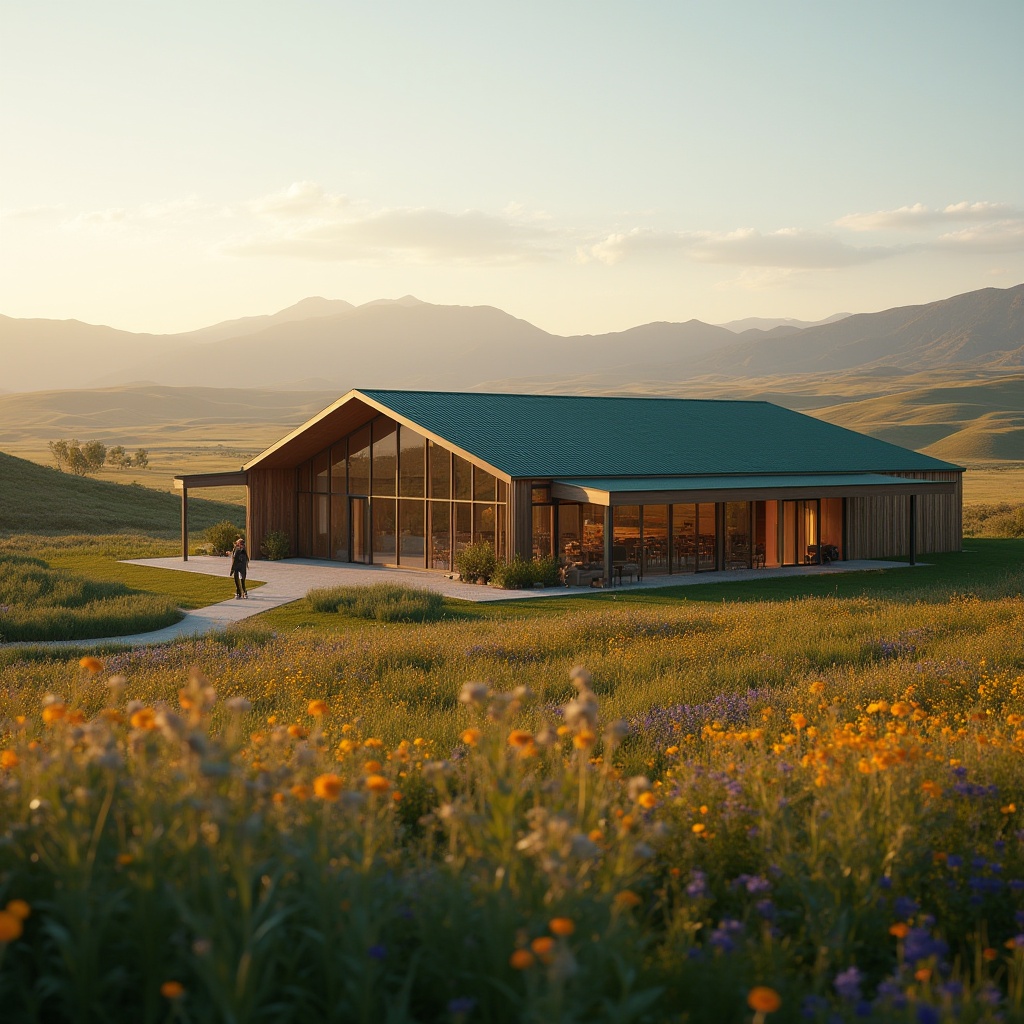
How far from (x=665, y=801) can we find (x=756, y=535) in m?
25.7

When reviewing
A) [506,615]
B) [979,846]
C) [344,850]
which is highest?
[344,850]

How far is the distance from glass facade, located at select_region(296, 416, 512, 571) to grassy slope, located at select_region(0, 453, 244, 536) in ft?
45.9

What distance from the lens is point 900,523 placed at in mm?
33344

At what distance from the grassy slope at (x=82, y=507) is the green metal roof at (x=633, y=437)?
62.2 feet

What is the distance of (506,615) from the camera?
21422 mm

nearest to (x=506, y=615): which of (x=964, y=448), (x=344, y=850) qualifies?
(x=344, y=850)

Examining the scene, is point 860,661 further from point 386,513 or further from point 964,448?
point 964,448

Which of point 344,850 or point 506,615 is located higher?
point 344,850

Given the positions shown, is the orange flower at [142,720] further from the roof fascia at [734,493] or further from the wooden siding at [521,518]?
the wooden siding at [521,518]

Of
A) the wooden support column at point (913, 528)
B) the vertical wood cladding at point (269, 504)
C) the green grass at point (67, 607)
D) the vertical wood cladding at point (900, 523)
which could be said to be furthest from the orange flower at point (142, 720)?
the vertical wood cladding at point (269, 504)

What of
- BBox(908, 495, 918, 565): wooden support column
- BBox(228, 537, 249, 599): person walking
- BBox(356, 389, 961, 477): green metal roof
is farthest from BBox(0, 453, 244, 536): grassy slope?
BBox(908, 495, 918, 565): wooden support column

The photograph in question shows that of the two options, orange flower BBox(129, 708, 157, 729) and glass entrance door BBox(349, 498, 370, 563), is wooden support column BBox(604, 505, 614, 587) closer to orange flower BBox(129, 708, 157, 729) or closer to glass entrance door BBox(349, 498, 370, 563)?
glass entrance door BBox(349, 498, 370, 563)

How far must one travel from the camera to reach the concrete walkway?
840 inches

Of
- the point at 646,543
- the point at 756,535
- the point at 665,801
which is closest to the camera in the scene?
the point at 665,801
